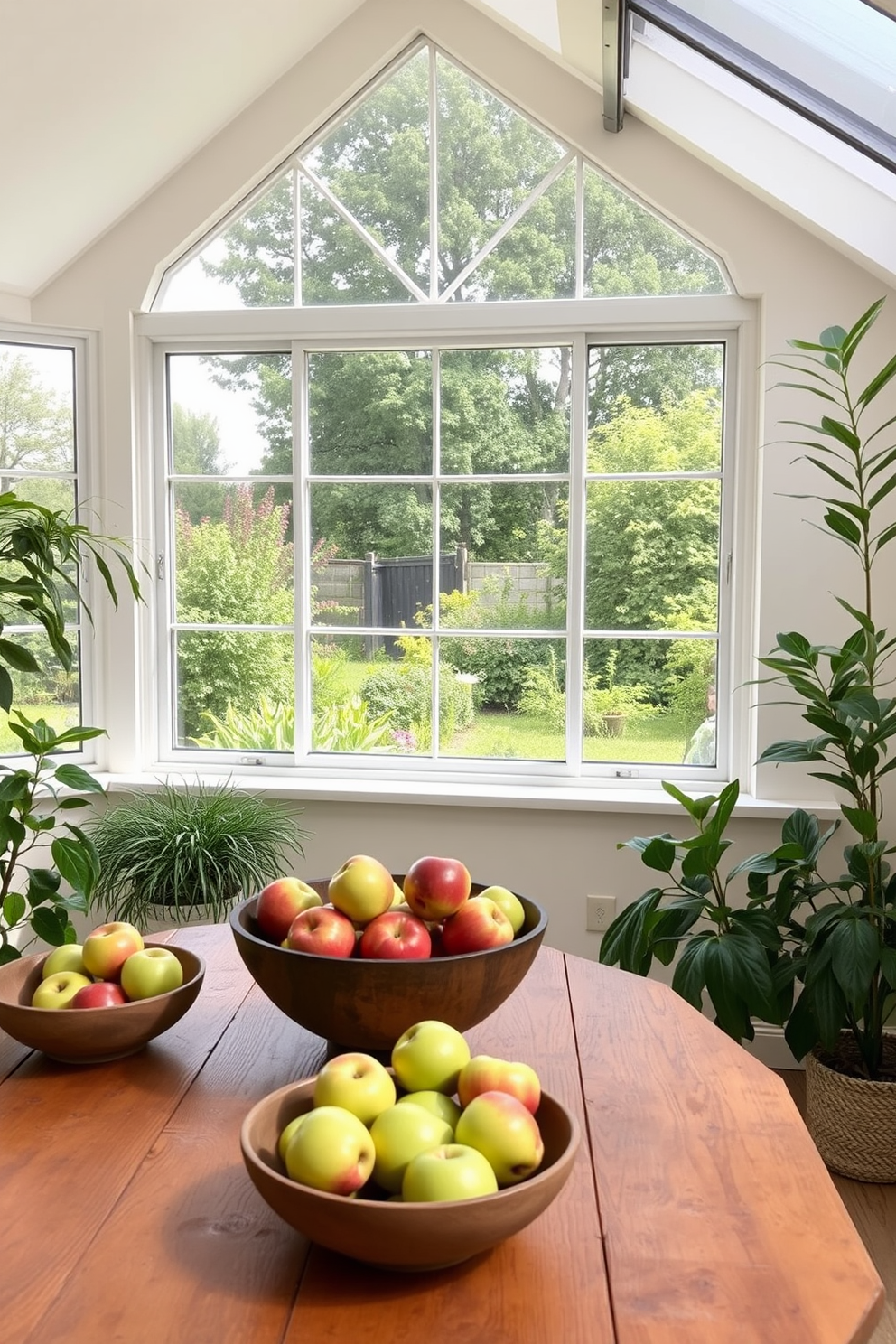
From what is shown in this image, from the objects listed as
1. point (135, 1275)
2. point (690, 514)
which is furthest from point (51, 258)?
point (135, 1275)

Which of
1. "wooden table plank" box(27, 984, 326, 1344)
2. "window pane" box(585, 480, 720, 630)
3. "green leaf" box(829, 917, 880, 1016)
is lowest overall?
"green leaf" box(829, 917, 880, 1016)

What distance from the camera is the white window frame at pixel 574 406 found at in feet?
11.3

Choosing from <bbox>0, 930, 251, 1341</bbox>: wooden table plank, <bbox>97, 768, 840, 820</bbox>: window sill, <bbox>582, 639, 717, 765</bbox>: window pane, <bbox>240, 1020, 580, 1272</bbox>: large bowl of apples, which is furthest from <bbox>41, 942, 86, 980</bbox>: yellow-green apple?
<bbox>582, 639, 717, 765</bbox>: window pane

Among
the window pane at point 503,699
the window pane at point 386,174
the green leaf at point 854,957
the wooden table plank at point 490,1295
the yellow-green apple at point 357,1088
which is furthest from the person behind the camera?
the window pane at point 503,699

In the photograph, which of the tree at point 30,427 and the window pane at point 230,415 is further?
the window pane at point 230,415

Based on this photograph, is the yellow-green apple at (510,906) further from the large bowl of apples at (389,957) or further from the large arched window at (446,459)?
the large arched window at (446,459)

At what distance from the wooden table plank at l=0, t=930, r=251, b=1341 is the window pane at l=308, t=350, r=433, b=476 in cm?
242

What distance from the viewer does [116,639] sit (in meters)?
3.70

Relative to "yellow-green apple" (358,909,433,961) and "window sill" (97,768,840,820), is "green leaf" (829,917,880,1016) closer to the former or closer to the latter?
"window sill" (97,768,840,820)

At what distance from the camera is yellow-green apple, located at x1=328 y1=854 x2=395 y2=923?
1.27 metres

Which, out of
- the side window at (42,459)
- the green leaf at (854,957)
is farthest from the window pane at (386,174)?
the green leaf at (854,957)

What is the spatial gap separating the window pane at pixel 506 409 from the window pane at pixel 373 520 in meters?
0.20

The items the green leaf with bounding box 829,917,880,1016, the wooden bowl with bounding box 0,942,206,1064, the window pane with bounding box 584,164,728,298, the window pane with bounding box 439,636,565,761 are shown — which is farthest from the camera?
the window pane with bounding box 439,636,565,761

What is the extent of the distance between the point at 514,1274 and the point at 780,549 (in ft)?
8.81
